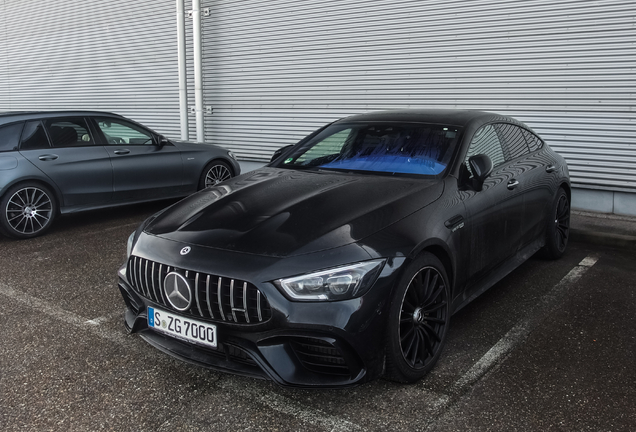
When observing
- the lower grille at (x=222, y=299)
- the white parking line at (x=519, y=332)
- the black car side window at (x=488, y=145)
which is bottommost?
the white parking line at (x=519, y=332)

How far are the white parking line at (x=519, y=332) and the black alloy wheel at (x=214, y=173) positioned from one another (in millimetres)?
5295

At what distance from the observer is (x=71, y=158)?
706 centimetres

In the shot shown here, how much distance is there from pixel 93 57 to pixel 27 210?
26.0ft

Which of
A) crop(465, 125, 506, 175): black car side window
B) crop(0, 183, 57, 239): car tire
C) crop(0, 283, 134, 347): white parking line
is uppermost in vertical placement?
crop(465, 125, 506, 175): black car side window

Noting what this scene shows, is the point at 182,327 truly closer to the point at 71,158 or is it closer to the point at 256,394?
the point at 256,394

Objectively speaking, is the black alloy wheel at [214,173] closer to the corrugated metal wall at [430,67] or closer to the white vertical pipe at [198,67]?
the corrugated metal wall at [430,67]

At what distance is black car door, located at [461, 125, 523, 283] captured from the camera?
369cm

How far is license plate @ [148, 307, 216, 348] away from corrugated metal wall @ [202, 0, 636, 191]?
6007 millimetres

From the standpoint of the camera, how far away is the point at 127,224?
7.44m

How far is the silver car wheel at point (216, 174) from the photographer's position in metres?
8.58

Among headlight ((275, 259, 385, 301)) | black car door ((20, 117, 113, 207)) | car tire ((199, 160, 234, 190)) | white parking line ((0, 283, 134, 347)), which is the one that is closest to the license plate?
headlight ((275, 259, 385, 301))

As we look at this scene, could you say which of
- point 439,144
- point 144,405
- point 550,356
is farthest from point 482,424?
point 439,144

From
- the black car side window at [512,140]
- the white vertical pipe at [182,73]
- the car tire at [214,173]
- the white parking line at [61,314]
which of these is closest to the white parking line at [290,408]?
the white parking line at [61,314]

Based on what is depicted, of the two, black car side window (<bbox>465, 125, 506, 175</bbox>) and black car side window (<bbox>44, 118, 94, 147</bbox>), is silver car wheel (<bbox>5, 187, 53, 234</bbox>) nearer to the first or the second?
black car side window (<bbox>44, 118, 94, 147</bbox>)
